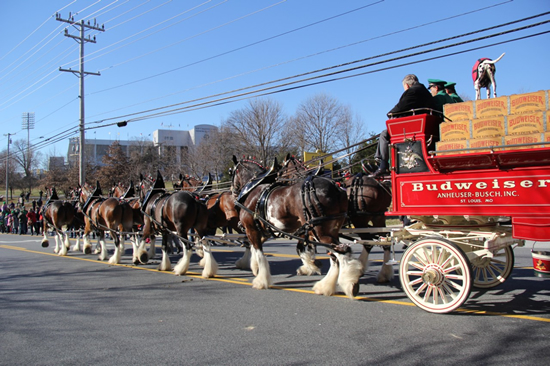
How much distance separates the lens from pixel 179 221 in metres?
9.38

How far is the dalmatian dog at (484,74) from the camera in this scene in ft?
19.3

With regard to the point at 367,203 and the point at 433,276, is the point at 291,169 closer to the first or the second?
the point at 367,203

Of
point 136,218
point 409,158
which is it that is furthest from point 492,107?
point 136,218

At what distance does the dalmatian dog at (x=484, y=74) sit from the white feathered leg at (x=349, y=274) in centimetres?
305

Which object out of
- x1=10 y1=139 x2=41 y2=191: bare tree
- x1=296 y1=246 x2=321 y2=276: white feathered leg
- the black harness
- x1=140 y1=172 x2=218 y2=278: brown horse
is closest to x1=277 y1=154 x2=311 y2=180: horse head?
the black harness

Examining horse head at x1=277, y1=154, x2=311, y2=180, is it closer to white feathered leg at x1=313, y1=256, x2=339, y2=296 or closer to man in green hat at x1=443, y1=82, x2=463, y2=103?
white feathered leg at x1=313, y1=256, x2=339, y2=296

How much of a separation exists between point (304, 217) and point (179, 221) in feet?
12.0

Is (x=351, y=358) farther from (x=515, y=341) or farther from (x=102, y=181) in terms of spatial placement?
(x=102, y=181)

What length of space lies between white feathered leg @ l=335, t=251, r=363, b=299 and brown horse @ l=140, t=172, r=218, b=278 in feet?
11.1

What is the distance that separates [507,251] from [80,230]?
1412 centimetres

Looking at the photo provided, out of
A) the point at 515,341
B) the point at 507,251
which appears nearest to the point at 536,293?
the point at 507,251

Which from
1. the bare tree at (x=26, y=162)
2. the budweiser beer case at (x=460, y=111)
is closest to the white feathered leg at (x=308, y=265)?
the budweiser beer case at (x=460, y=111)

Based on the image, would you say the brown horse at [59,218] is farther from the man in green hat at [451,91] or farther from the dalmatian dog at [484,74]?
the dalmatian dog at [484,74]

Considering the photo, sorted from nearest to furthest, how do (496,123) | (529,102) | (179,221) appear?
(529,102) → (496,123) → (179,221)
